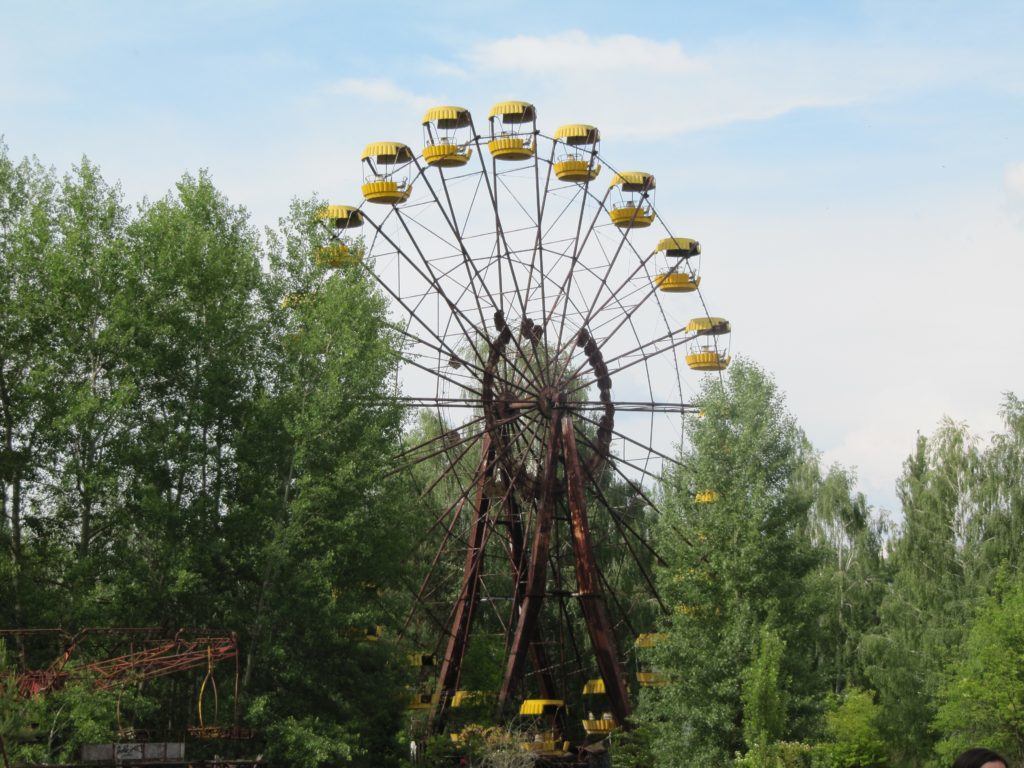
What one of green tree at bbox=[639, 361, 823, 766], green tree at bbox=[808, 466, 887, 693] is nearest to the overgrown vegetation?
green tree at bbox=[639, 361, 823, 766]

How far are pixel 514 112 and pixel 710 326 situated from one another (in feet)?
26.8

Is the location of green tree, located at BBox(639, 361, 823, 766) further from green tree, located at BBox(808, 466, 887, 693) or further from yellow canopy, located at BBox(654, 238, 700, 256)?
green tree, located at BBox(808, 466, 887, 693)

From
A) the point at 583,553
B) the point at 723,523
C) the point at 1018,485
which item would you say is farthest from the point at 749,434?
the point at 1018,485

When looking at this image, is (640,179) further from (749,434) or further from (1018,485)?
(1018,485)

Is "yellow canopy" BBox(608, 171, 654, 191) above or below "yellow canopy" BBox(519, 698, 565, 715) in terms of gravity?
above

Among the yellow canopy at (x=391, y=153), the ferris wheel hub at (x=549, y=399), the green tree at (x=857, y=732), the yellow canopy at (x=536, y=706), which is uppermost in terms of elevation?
the yellow canopy at (x=391, y=153)

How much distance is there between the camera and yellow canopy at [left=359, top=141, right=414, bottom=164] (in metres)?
33.8

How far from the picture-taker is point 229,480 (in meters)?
31.9

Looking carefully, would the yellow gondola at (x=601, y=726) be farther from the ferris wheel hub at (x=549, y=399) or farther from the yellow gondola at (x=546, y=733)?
the ferris wheel hub at (x=549, y=399)

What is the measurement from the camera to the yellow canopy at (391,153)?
33.8 metres

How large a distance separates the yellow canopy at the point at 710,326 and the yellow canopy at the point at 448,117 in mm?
8399

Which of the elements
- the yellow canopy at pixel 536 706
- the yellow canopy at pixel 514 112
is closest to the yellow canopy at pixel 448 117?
the yellow canopy at pixel 514 112

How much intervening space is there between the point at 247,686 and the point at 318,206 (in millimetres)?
12273

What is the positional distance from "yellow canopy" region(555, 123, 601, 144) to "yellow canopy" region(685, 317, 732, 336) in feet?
19.7
